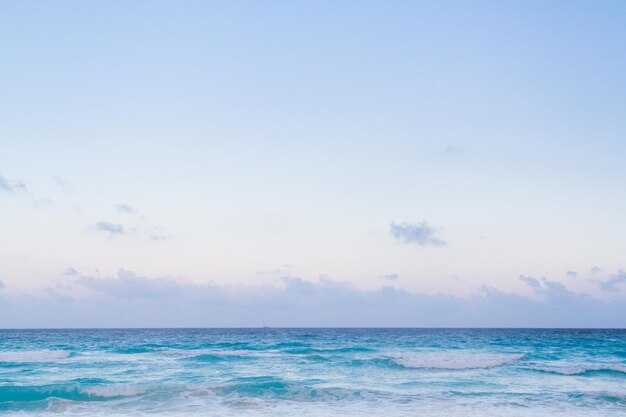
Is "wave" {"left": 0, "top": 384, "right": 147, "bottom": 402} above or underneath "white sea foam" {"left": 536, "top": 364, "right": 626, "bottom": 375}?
underneath

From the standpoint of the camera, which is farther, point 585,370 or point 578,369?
point 578,369

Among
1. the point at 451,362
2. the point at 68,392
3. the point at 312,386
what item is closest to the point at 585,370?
the point at 451,362

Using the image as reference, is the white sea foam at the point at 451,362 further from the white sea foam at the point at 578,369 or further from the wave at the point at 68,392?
the wave at the point at 68,392

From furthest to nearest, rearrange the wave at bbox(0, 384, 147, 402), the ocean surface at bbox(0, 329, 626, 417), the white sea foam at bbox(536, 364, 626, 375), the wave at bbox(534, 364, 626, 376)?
1. the white sea foam at bbox(536, 364, 626, 375)
2. the wave at bbox(534, 364, 626, 376)
3. the wave at bbox(0, 384, 147, 402)
4. the ocean surface at bbox(0, 329, 626, 417)

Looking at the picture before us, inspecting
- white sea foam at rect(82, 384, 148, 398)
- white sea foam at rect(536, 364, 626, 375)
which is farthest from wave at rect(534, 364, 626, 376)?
white sea foam at rect(82, 384, 148, 398)

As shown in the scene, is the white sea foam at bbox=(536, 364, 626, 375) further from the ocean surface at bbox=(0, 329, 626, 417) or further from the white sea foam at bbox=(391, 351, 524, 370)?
the white sea foam at bbox=(391, 351, 524, 370)

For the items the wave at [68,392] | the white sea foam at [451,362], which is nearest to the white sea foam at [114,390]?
the wave at [68,392]

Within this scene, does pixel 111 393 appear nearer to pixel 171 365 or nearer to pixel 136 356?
pixel 171 365

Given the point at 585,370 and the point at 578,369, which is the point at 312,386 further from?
the point at 578,369

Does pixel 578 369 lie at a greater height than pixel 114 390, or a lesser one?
greater

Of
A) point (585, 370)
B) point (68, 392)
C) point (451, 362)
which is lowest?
point (68, 392)

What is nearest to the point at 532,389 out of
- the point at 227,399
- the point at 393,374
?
the point at 393,374

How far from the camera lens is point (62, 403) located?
19078 mm

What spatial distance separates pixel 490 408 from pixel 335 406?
5127 mm
